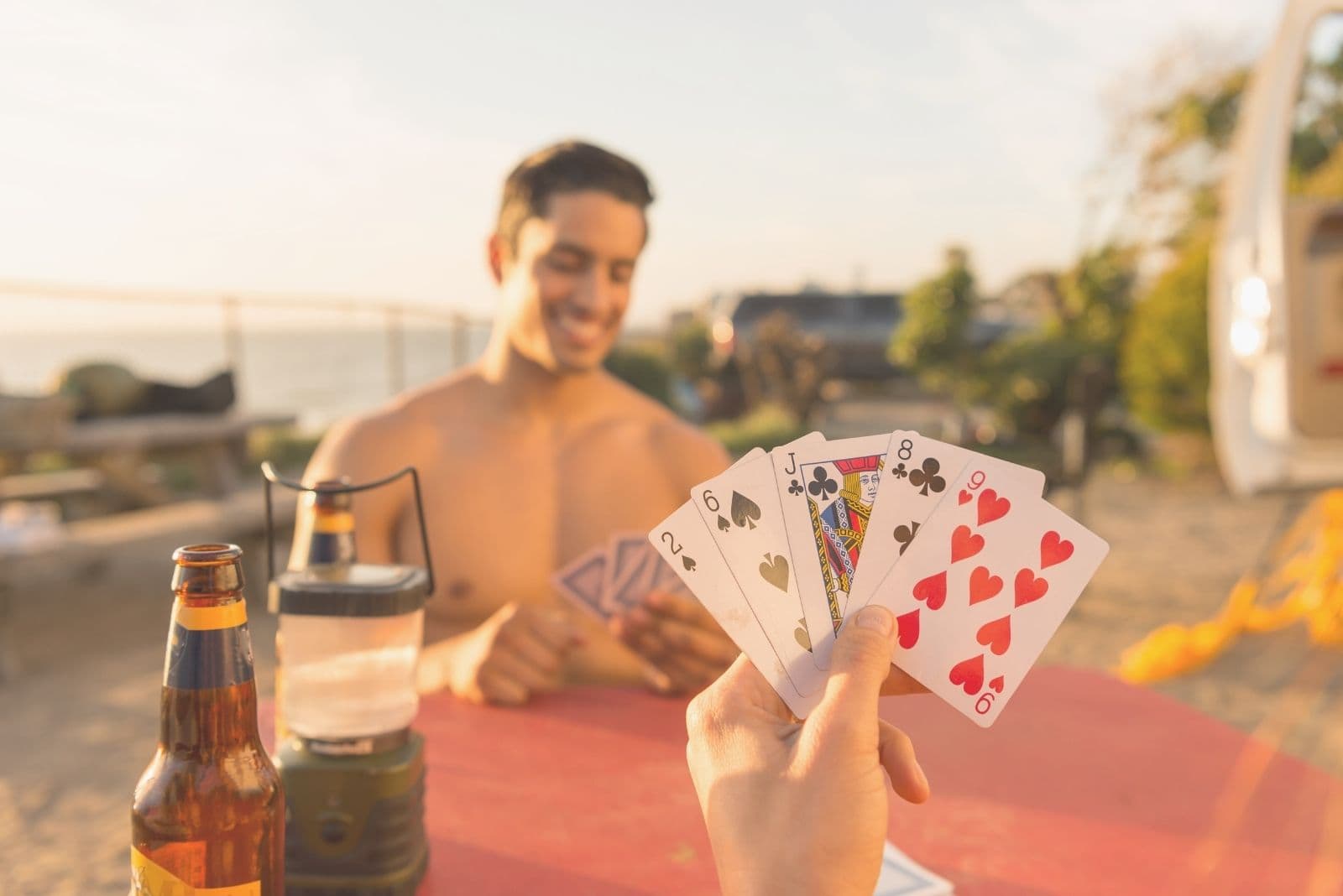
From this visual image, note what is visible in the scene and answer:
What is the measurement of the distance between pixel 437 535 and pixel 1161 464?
1003 cm

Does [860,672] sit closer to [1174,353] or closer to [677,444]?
[677,444]

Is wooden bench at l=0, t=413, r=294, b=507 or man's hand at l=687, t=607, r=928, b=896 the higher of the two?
man's hand at l=687, t=607, r=928, b=896

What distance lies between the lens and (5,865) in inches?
116

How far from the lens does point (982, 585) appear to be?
84cm

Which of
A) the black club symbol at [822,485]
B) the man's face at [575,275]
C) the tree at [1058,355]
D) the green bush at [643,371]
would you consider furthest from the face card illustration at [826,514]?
the green bush at [643,371]

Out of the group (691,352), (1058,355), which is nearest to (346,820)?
(1058,355)

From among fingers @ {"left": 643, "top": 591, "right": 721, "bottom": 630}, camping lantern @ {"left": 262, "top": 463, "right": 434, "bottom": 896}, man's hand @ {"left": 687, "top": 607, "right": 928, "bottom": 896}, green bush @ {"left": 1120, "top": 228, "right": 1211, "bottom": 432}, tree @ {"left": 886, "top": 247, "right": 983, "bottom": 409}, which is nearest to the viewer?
man's hand @ {"left": 687, "top": 607, "right": 928, "bottom": 896}

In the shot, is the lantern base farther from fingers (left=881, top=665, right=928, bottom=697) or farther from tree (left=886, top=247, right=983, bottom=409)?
tree (left=886, top=247, right=983, bottom=409)

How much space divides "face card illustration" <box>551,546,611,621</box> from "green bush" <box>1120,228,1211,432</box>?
901 cm

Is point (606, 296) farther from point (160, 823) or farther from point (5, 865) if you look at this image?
point (5, 865)

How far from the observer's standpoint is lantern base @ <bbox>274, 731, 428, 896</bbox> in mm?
989

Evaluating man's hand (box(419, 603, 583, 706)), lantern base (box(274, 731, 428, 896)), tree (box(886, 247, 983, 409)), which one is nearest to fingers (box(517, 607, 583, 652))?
man's hand (box(419, 603, 583, 706))

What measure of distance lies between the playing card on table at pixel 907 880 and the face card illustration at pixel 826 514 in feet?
1.21

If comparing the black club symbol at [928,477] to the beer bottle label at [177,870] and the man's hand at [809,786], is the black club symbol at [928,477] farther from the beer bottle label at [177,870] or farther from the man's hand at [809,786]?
the beer bottle label at [177,870]
